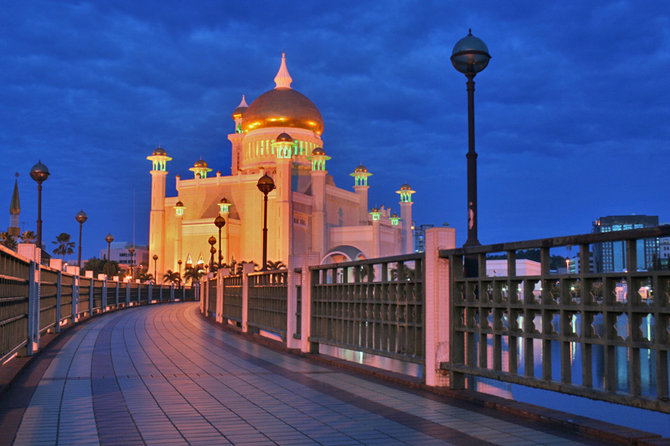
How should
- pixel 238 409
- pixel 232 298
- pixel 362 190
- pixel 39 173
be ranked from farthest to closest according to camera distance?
pixel 362 190
pixel 39 173
pixel 232 298
pixel 238 409

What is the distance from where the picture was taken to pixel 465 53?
44.3ft

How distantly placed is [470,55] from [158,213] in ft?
233

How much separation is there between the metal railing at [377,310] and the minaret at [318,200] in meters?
69.6

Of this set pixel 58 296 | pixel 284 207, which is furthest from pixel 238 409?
pixel 284 207

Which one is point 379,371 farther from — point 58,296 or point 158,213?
point 158,213

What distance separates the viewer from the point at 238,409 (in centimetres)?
665

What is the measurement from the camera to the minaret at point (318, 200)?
81.1m

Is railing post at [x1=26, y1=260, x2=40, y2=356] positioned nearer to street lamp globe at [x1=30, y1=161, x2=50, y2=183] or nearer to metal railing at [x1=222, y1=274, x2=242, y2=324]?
metal railing at [x1=222, y1=274, x2=242, y2=324]

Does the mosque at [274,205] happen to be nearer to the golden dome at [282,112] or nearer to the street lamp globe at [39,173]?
the golden dome at [282,112]


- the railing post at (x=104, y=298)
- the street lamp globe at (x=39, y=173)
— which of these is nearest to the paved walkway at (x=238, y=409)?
the street lamp globe at (x=39, y=173)

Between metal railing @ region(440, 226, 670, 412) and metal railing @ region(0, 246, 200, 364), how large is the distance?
16.1ft

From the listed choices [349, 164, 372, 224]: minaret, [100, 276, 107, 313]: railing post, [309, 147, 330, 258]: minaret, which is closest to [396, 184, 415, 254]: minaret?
[349, 164, 372, 224]: minaret

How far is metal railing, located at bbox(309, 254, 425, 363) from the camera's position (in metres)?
8.16

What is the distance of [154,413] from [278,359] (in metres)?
5.08
